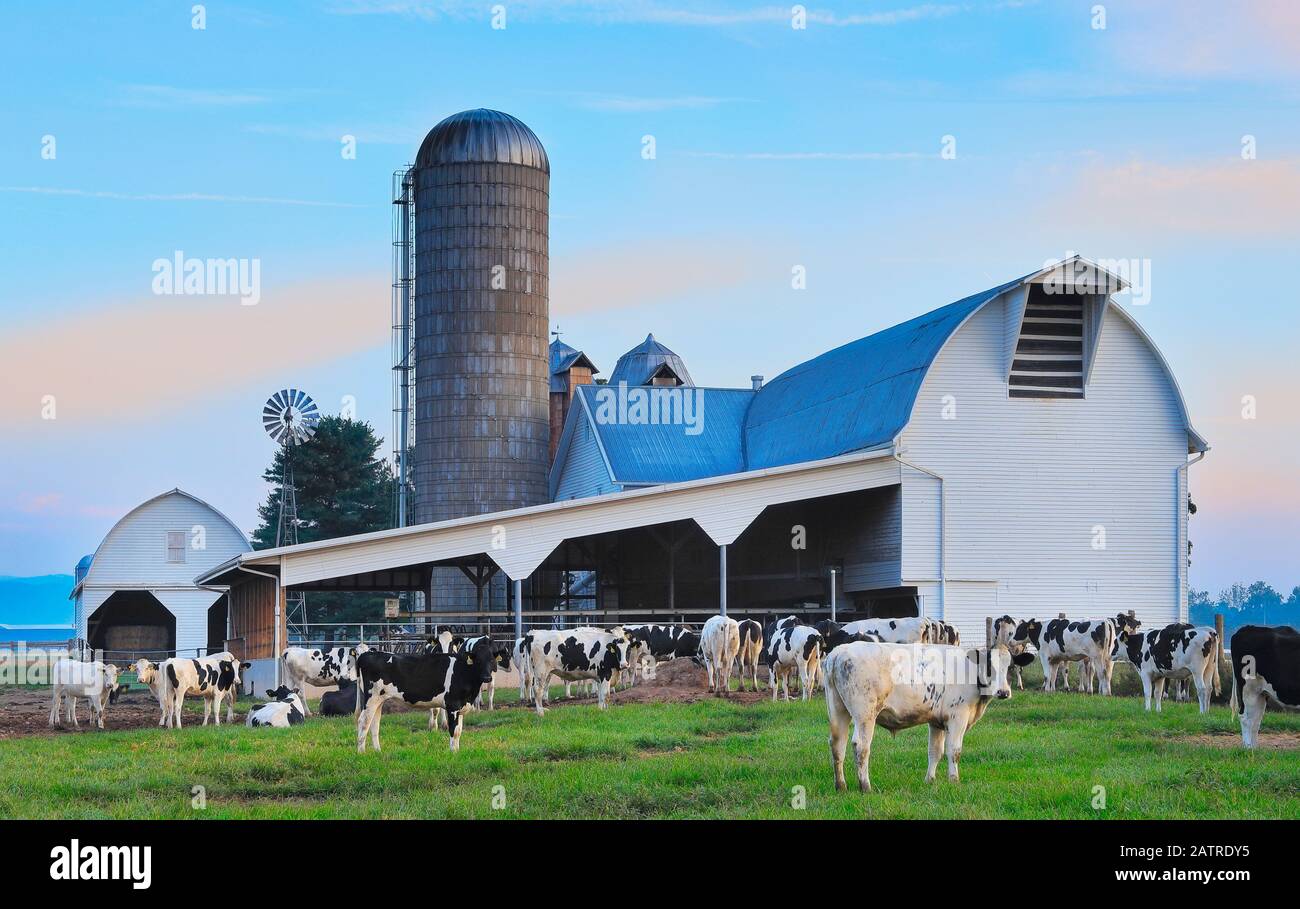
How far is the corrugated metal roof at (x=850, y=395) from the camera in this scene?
127 feet

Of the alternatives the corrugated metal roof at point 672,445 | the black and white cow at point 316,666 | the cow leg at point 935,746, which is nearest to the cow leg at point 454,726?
the cow leg at point 935,746

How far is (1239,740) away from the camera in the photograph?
18.9 meters

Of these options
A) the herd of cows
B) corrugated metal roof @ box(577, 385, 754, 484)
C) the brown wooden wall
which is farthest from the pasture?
corrugated metal roof @ box(577, 385, 754, 484)

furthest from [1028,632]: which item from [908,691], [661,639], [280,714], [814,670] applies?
[908,691]

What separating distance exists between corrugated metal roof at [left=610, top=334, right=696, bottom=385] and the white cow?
1637 inches

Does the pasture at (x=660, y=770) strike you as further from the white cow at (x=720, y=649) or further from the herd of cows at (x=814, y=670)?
the white cow at (x=720, y=649)

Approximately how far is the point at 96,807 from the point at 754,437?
36.8m

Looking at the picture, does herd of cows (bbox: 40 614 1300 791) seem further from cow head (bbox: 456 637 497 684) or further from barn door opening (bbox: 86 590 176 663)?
barn door opening (bbox: 86 590 176 663)

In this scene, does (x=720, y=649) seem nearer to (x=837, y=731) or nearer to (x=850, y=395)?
(x=837, y=731)

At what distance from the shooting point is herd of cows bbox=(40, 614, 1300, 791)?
571 inches
